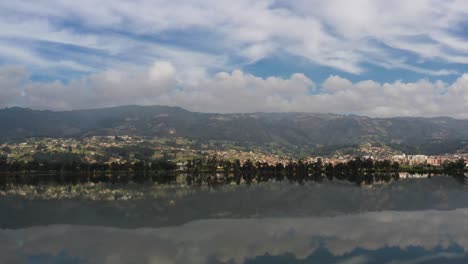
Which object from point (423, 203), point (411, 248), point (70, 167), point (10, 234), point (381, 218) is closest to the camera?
point (411, 248)

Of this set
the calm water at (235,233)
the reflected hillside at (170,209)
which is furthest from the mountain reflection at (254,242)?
the reflected hillside at (170,209)

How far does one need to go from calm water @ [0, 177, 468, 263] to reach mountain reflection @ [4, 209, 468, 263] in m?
0.06

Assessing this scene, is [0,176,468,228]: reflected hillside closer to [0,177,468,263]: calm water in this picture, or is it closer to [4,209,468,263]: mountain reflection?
[0,177,468,263]: calm water

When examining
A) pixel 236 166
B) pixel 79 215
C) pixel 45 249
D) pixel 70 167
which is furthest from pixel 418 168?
pixel 45 249

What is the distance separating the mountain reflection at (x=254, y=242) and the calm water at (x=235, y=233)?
2.2 inches

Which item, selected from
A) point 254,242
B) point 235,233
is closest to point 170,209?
point 235,233

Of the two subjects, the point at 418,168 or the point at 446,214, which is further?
the point at 418,168

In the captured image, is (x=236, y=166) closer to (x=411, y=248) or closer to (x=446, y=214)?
(x=446, y=214)

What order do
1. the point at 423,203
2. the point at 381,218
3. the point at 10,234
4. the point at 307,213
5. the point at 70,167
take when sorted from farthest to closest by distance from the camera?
the point at 70,167
the point at 423,203
the point at 307,213
the point at 381,218
the point at 10,234

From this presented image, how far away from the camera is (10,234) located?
105 ft

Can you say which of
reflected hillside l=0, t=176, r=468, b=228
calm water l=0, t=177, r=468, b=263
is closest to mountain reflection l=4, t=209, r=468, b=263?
calm water l=0, t=177, r=468, b=263

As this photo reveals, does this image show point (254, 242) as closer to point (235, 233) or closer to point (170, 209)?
point (235, 233)

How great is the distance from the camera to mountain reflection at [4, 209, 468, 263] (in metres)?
23.8

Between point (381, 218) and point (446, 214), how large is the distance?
6.95 metres
